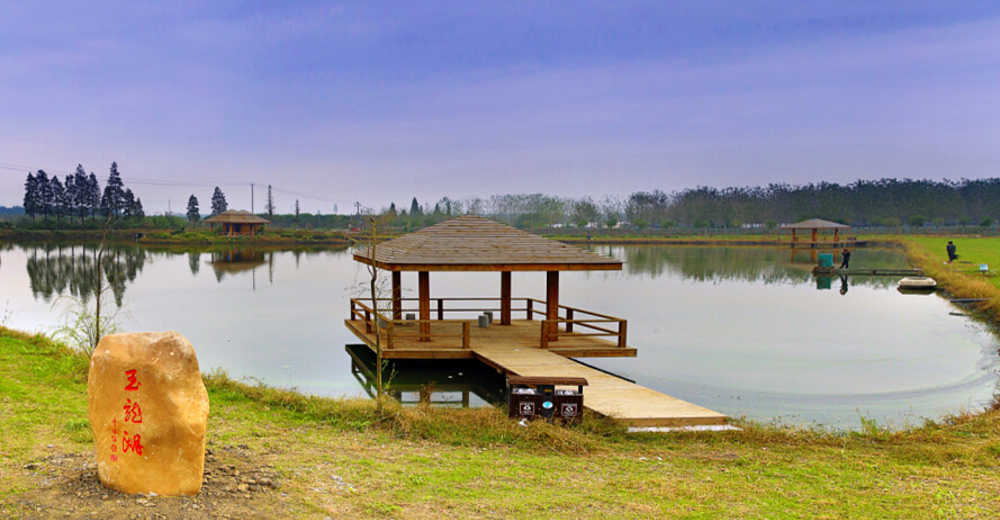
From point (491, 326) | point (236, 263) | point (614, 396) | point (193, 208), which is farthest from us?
point (193, 208)

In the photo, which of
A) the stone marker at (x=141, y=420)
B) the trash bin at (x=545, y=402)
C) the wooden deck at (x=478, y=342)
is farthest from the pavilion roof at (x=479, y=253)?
the stone marker at (x=141, y=420)

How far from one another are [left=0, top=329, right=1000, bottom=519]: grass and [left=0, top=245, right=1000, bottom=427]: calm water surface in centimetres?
217

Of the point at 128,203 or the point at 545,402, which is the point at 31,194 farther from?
the point at 545,402

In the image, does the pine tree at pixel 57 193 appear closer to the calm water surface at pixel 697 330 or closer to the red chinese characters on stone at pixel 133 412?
the calm water surface at pixel 697 330

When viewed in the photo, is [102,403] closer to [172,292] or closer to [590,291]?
[172,292]

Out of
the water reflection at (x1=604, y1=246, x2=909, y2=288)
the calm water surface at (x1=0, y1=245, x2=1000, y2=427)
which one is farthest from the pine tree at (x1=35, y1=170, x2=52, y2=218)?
the water reflection at (x1=604, y1=246, x2=909, y2=288)

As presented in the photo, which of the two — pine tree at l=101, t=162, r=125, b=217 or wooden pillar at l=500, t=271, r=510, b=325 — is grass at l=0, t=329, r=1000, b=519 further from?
pine tree at l=101, t=162, r=125, b=217

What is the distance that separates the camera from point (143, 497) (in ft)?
12.5

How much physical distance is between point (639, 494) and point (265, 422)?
4.18 metres

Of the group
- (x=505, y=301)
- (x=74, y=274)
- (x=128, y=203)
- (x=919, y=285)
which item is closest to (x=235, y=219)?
(x=128, y=203)

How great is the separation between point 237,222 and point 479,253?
55.2m

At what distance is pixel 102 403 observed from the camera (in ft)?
12.6

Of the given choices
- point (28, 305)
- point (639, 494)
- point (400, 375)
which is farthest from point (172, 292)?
point (639, 494)

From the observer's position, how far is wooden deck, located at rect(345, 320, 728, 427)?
7.50 metres
